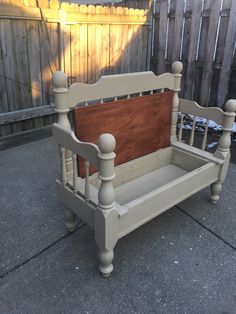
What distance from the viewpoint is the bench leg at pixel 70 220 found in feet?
7.57

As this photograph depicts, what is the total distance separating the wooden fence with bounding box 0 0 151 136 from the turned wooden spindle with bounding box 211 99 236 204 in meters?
2.55

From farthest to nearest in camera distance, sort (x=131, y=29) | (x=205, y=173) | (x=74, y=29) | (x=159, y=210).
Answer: (x=131, y=29)
(x=74, y=29)
(x=205, y=173)
(x=159, y=210)

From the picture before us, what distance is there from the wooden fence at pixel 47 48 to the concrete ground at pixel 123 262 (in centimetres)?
173

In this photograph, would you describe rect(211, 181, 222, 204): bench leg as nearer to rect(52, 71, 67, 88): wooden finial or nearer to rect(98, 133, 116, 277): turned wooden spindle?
rect(98, 133, 116, 277): turned wooden spindle

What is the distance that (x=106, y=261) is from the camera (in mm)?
1911

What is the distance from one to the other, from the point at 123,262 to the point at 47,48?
3.32m

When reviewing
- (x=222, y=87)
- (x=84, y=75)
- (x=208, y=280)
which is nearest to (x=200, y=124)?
(x=222, y=87)

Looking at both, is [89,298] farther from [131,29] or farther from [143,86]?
[131,29]

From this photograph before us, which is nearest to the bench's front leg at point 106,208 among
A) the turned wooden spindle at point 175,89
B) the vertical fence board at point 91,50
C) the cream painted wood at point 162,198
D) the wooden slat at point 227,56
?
the cream painted wood at point 162,198

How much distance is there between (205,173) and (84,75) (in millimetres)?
3022

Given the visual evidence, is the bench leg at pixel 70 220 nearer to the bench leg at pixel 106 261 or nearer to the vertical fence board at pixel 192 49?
the bench leg at pixel 106 261

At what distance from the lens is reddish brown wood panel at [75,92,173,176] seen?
2174mm

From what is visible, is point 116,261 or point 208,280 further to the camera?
point 116,261

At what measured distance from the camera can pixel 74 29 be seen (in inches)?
174
